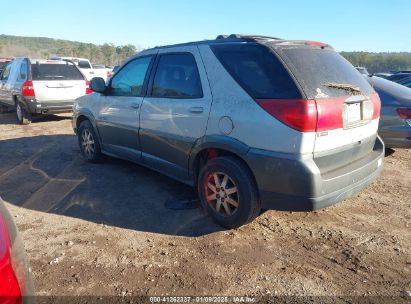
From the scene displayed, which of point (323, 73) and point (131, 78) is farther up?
point (323, 73)

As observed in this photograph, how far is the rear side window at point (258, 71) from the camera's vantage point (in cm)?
298

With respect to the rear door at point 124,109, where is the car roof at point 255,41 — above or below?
above

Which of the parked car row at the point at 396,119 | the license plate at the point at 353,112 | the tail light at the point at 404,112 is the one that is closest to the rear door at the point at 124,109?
the license plate at the point at 353,112

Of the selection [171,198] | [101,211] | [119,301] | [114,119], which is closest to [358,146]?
[171,198]

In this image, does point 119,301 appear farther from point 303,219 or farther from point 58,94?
point 58,94

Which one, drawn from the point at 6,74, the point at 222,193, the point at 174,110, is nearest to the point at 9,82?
the point at 6,74

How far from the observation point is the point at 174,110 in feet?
12.8

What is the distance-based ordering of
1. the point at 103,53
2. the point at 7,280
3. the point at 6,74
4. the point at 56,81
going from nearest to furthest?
the point at 7,280, the point at 56,81, the point at 6,74, the point at 103,53

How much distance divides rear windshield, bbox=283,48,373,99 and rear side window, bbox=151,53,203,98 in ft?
3.37

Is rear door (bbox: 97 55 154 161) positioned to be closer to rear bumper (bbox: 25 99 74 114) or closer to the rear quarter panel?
the rear quarter panel

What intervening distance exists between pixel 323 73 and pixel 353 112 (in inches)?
18.0

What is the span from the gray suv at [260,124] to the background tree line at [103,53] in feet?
101

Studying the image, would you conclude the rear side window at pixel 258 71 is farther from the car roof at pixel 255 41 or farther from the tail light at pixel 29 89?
the tail light at pixel 29 89

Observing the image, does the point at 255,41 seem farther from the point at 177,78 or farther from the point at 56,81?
the point at 56,81
